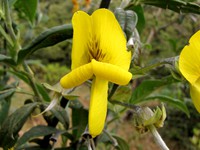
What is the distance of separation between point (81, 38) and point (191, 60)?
0.14 meters

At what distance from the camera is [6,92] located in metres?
0.73

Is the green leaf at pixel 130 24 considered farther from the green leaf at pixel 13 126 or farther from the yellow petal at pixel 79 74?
the green leaf at pixel 13 126

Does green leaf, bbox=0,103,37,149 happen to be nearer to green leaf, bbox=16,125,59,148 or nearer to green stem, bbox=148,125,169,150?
green leaf, bbox=16,125,59,148

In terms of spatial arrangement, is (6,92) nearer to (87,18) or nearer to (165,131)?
(87,18)

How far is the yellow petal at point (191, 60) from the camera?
461mm

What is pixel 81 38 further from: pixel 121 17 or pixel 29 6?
pixel 29 6

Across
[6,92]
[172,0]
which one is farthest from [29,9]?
[172,0]

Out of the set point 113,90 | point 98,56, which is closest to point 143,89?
point 113,90

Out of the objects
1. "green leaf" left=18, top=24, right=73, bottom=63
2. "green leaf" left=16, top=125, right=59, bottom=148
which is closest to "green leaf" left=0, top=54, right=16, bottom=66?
"green leaf" left=18, top=24, right=73, bottom=63

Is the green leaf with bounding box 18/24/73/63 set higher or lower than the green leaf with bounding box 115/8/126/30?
lower

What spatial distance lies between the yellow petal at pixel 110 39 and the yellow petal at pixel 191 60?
0.07 metres

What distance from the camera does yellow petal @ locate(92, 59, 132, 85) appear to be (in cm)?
46

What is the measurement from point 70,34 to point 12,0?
171mm

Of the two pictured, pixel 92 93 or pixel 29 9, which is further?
pixel 29 9
